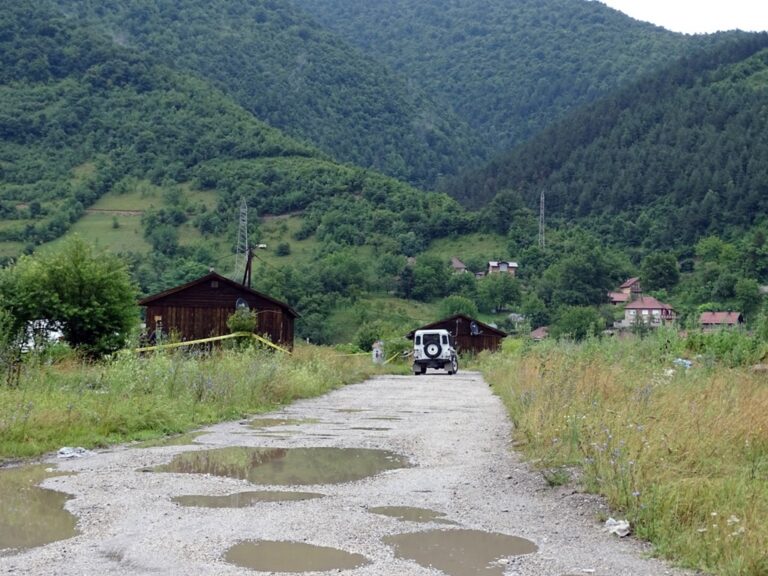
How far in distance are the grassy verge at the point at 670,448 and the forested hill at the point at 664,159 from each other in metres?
127

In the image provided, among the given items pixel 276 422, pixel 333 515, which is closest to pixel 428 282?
pixel 276 422

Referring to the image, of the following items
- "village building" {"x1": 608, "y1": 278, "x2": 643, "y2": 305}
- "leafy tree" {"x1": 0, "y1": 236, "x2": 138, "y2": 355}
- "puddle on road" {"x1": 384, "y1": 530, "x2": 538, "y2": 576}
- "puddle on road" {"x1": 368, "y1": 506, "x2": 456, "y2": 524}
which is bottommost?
"puddle on road" {"x1": 384, "y1": 530, "x2": 538, "y2": 576}

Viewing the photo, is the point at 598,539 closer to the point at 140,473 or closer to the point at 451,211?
the point at 140,473

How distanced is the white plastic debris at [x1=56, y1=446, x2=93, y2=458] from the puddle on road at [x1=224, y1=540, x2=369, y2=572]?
4735 mm

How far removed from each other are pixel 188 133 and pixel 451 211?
4627cm

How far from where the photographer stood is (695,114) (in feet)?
542

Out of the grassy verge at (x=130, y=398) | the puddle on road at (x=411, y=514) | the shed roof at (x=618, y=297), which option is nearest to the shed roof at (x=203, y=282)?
the grassy verge at (x=130, y=398)

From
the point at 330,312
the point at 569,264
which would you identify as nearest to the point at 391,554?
the point at 330,312

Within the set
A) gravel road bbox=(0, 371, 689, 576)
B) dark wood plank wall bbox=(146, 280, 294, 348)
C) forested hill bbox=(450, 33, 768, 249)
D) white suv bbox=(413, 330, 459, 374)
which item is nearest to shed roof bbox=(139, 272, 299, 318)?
dark wood plank wall bbox=(146, 280, 294, 348)

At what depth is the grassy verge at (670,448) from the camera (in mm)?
5856

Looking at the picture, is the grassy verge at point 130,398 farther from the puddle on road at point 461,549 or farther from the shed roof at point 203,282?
the shed roof at point 203,282

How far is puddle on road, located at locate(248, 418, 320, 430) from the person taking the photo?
1397cm

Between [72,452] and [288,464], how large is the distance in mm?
2421

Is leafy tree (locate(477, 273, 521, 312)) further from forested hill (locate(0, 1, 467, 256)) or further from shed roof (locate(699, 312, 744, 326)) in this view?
shed roof (locate(699, 312, 744, 326))
